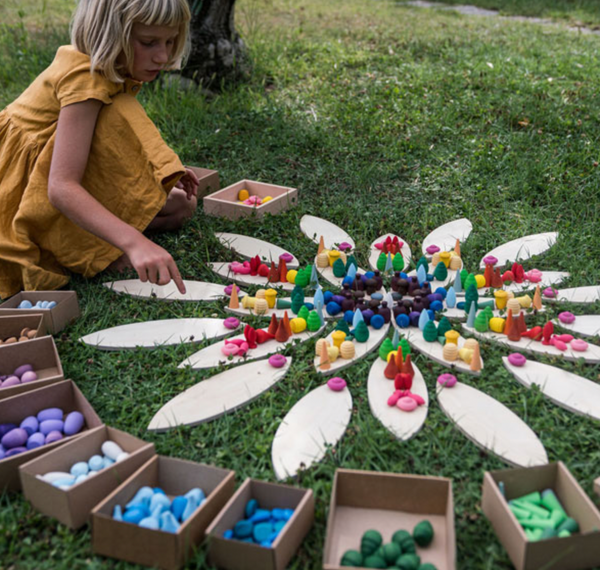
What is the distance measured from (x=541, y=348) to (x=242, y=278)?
1210 mm

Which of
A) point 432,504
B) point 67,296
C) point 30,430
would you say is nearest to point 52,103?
point 67,296

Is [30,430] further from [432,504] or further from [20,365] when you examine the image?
[432,504]

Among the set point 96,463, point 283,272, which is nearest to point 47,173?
point 283,272

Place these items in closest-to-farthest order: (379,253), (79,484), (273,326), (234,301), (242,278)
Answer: (79,484) → (273,326) → (234,301) → (242,278) → (379,253)

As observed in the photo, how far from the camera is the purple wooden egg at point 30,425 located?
187 centimetres

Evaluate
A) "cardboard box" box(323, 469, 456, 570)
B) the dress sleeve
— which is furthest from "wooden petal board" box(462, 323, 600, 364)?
the dress sleeve

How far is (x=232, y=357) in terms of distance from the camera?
2.20m

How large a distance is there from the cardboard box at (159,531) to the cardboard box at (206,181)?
6.80ft

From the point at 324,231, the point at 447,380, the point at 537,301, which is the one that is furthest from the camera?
the point at 324,231

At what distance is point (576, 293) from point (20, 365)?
2.05 meters

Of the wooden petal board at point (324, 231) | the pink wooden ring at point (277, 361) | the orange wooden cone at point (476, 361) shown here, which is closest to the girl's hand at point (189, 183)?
the wooden petal board at point (324, 231)

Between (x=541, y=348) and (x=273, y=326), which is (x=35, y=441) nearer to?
(x=273, y=326)

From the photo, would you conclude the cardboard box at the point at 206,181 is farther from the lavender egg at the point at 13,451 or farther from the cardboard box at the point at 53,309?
the lavender egg at the point at 13,451

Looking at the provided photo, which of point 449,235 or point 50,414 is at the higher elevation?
point 449,235
